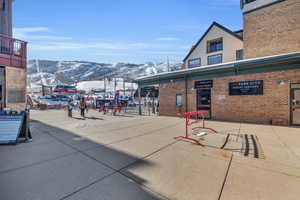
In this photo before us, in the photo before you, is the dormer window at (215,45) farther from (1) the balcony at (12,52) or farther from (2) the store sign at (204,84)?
(1) the balcony at (12,52)

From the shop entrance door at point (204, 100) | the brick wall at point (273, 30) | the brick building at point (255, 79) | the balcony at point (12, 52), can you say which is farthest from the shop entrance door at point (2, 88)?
the brick wall at point (273, 30)

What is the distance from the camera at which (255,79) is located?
9297mm

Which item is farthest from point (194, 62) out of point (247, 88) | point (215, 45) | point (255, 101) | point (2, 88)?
point (2, 88)

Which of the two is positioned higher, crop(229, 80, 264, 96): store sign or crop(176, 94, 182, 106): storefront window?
crop(229, 80, 264, 96): store sign

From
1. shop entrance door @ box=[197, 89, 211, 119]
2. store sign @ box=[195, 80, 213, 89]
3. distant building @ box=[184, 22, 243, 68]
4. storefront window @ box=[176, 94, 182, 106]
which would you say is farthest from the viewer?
distant building @ box=[184, 22, 243, 68]

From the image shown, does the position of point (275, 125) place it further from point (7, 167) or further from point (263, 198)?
point (7, 167)

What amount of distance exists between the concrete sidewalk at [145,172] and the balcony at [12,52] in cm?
620

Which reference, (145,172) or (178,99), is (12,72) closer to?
(145,172)

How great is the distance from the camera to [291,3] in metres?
10.9

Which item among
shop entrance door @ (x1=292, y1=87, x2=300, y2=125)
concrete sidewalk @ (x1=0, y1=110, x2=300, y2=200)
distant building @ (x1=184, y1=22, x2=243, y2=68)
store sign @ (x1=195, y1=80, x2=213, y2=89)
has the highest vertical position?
distant building @ (x1=184, y1=22, x2=243, y2=68)

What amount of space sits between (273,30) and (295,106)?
6649 mm

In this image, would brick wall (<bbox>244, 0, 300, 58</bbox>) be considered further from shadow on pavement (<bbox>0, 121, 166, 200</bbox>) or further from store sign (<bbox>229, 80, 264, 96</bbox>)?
shadow on pavement (<bbox>0, 121, 166, 200</bbox>)

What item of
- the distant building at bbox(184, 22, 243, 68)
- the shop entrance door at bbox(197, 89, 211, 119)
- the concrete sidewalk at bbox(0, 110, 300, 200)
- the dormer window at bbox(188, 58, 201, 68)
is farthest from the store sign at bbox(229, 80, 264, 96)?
the dormer window at bbox(188, 58, 201, 68)

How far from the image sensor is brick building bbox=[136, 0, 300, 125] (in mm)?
8430
